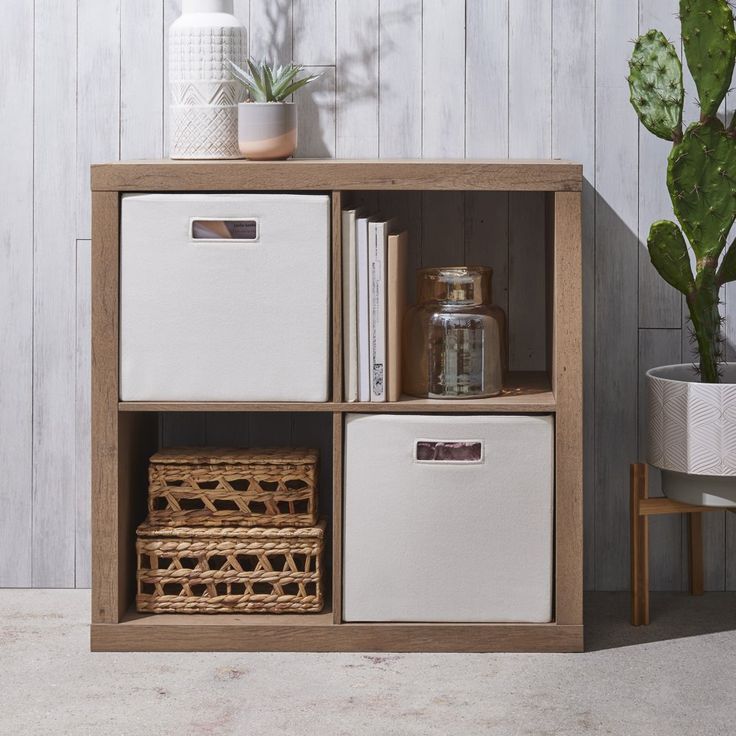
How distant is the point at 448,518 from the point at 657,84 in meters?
0.91

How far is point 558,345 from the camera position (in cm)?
214

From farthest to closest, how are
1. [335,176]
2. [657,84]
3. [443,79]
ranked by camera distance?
1. [443,79]
2. [657,84]
3. [335,176]

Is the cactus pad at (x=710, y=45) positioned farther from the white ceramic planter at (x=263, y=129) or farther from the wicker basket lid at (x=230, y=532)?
the wicker basket lid at (x=230, y=532)

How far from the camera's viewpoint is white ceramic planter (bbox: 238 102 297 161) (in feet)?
7.22

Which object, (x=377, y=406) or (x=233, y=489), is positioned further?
(x=233, y=489)

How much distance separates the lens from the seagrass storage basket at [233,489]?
2242 millimetres

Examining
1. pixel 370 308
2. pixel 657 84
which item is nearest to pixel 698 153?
pixel 657 84

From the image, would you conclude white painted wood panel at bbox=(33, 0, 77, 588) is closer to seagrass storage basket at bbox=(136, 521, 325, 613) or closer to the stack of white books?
seagrass storage basket at bbox=(136, 521, 325, 613)

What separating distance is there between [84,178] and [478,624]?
1244mm

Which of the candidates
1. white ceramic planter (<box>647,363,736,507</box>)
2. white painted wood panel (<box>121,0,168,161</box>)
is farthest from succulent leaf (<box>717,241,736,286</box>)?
white painted wood panel (<box>121,0,168,161</box>)

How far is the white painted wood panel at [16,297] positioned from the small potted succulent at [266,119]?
526mm

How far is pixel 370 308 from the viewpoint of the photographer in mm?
2152

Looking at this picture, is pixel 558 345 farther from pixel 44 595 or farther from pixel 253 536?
pixel 44 595

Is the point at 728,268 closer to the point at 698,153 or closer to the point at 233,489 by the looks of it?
the point at 698,153
